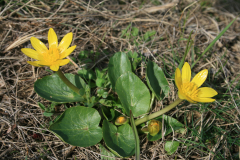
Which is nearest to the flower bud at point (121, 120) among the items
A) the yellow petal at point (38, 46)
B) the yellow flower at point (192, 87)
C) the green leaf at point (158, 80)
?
the green leaf at point (158, 80)

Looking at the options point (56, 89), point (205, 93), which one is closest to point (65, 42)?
point (56, 89)

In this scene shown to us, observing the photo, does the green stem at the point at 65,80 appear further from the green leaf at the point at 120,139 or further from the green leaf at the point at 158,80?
the green leaf at the point at 158,80

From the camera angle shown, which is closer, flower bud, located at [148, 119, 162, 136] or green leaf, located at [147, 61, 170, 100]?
flower bud, located at [148, 119, 162, 136]

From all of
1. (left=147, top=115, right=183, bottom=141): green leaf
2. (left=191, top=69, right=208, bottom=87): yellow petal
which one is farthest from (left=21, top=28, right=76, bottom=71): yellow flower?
(left=191, top=69, right=208, bottom=87): yellow petal

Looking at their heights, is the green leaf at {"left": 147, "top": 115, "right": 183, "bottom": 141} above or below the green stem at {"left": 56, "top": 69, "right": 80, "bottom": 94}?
below

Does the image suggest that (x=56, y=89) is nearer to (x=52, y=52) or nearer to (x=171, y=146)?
(x=52, y=52)

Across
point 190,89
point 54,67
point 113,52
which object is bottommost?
point 190,89

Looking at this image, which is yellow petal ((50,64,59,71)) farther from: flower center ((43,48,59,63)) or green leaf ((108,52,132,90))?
green leaf ((108,52,132,90))
